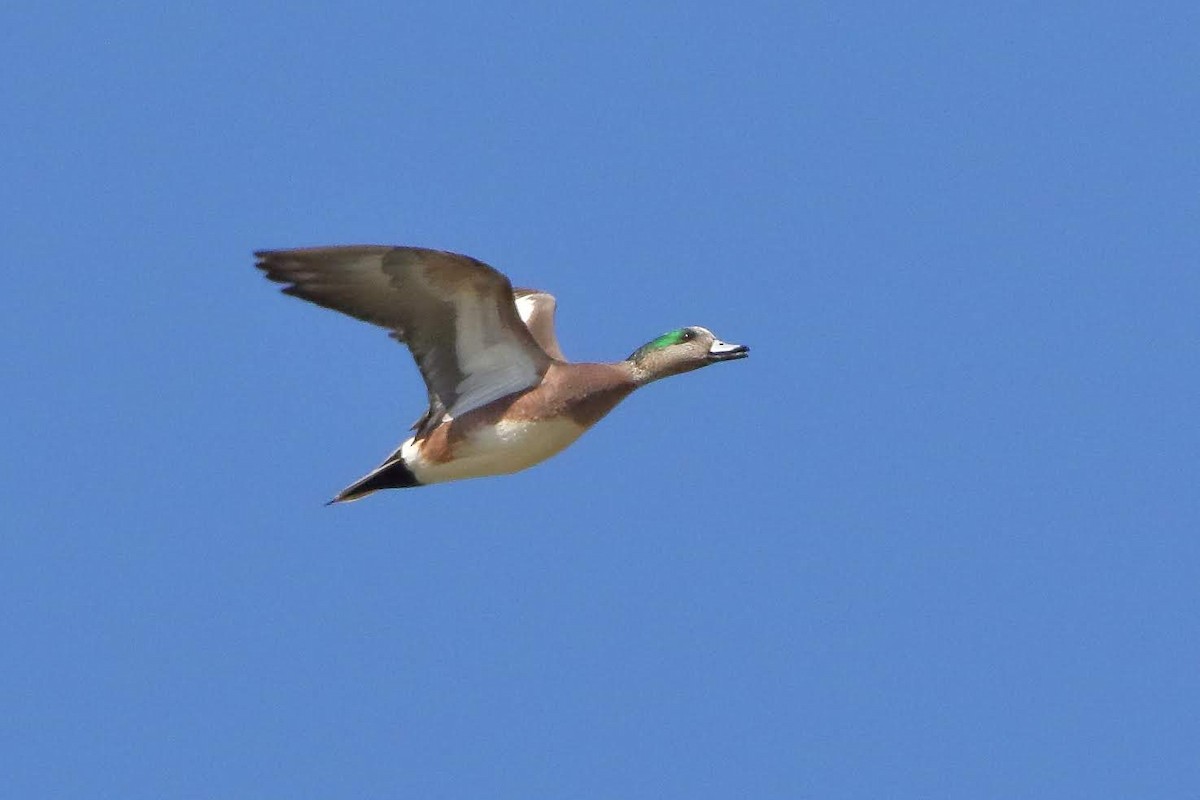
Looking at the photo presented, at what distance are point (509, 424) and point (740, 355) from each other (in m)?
1.66

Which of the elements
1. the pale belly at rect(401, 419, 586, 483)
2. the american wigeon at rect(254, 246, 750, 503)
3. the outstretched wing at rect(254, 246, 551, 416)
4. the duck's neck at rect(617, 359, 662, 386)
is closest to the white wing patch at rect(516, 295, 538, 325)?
the american wigeon at rect(254, 246, 750, 503)

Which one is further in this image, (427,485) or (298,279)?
(427,485)

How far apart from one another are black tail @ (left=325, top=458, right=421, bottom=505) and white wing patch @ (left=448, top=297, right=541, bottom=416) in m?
0.46

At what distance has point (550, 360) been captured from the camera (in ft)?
44.5

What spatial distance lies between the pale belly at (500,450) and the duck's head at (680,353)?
0.67 m

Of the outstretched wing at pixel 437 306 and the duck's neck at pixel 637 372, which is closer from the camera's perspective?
the outstretched wing at pixel 437 306

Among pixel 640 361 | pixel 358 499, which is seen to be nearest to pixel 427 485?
pixel 358 499

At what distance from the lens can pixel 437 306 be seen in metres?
13.1

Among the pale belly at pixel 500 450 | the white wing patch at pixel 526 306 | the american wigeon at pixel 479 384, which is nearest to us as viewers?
the american wigeon at pixel 479 384

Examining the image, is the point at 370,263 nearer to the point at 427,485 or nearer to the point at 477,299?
the point at 477,299

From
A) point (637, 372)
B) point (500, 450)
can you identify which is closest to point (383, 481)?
point (500, 450)

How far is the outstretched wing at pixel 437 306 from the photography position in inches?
490

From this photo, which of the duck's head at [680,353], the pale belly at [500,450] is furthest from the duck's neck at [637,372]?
the pale belly at [500,450]

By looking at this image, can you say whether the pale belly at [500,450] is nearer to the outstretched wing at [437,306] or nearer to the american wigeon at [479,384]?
the american wigeon at [479,384]
